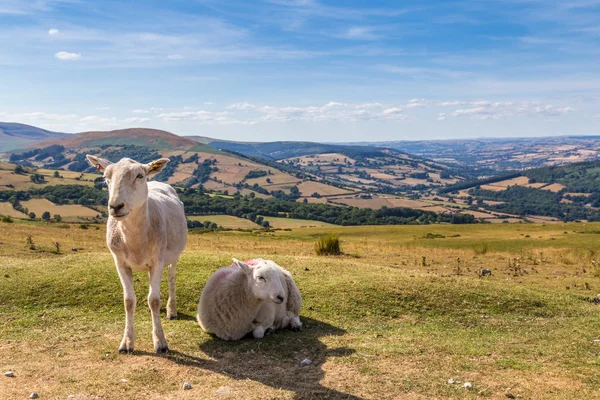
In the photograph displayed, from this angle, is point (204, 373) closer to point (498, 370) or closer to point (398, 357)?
point (398, 357)

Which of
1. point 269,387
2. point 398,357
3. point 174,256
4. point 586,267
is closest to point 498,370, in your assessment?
point 398,357

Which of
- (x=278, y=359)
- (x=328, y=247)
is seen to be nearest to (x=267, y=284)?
(x=278, y=359)

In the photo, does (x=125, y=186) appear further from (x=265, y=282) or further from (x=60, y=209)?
(x=60, y=209)

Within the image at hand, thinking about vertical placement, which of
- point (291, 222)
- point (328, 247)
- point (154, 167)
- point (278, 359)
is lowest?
point (291, 222)

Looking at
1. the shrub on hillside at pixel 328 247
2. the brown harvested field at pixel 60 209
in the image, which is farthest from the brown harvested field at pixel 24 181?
the shrub on hillside at pixel 328 247

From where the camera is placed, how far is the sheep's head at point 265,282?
1147cm

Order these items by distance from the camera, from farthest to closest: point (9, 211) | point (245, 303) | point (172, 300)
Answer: point (9, 211) < point (172, 300) < point (245, 303)

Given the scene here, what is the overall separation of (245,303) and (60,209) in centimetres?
13477

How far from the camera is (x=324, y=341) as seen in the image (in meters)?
11.8

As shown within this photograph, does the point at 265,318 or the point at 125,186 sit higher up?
the point at 125,186

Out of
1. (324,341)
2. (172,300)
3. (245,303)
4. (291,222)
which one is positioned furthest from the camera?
(291,222)

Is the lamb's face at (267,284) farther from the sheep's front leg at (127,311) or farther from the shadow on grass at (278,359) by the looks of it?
the sheep's front leg at (127,311)

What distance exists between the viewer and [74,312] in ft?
46.4

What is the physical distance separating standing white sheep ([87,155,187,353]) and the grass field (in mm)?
936
